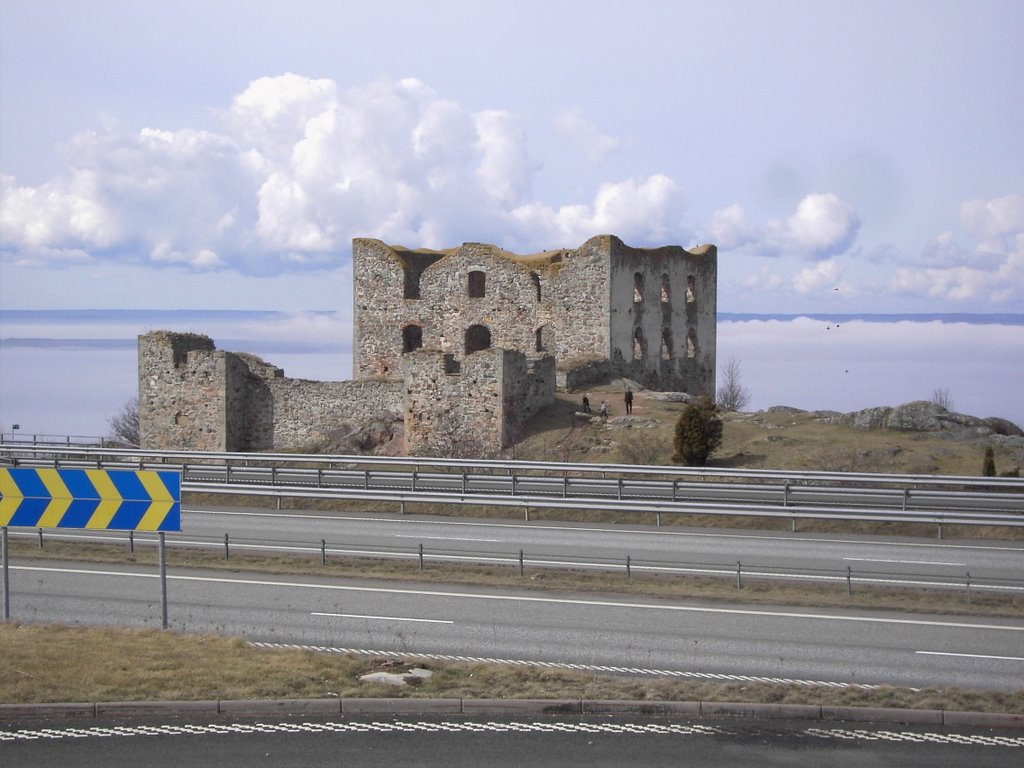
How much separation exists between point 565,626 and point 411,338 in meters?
36.0

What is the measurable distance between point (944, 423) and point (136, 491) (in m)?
31.0

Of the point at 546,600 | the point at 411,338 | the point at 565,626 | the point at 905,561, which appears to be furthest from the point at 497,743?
the point at 411,338

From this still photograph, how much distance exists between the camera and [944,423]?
41125 millimetres

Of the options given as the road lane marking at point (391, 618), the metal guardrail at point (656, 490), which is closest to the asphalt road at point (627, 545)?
the metal guardrail at point (656, 490)

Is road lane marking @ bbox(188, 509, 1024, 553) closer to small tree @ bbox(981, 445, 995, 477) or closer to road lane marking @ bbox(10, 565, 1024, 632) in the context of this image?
road lane marking @ bbox(10, 565, 1024, 632)

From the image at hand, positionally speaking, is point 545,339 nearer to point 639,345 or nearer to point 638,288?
point 639,345

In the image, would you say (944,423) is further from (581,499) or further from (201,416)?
(201,416)

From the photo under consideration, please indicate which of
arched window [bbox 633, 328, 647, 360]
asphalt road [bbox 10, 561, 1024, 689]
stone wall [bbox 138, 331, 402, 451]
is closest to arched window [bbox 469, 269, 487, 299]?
arched window [bbox 633, 328, 647, 360]

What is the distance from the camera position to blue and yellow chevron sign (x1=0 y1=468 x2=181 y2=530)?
17125 mm

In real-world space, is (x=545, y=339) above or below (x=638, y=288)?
below

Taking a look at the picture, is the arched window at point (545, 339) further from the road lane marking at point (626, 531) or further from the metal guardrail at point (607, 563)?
the metal guardrail at point (607, 563)

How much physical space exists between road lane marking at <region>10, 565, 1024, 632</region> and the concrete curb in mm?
5159

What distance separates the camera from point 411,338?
173ft

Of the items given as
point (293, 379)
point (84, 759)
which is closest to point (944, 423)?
point (293, 379)
